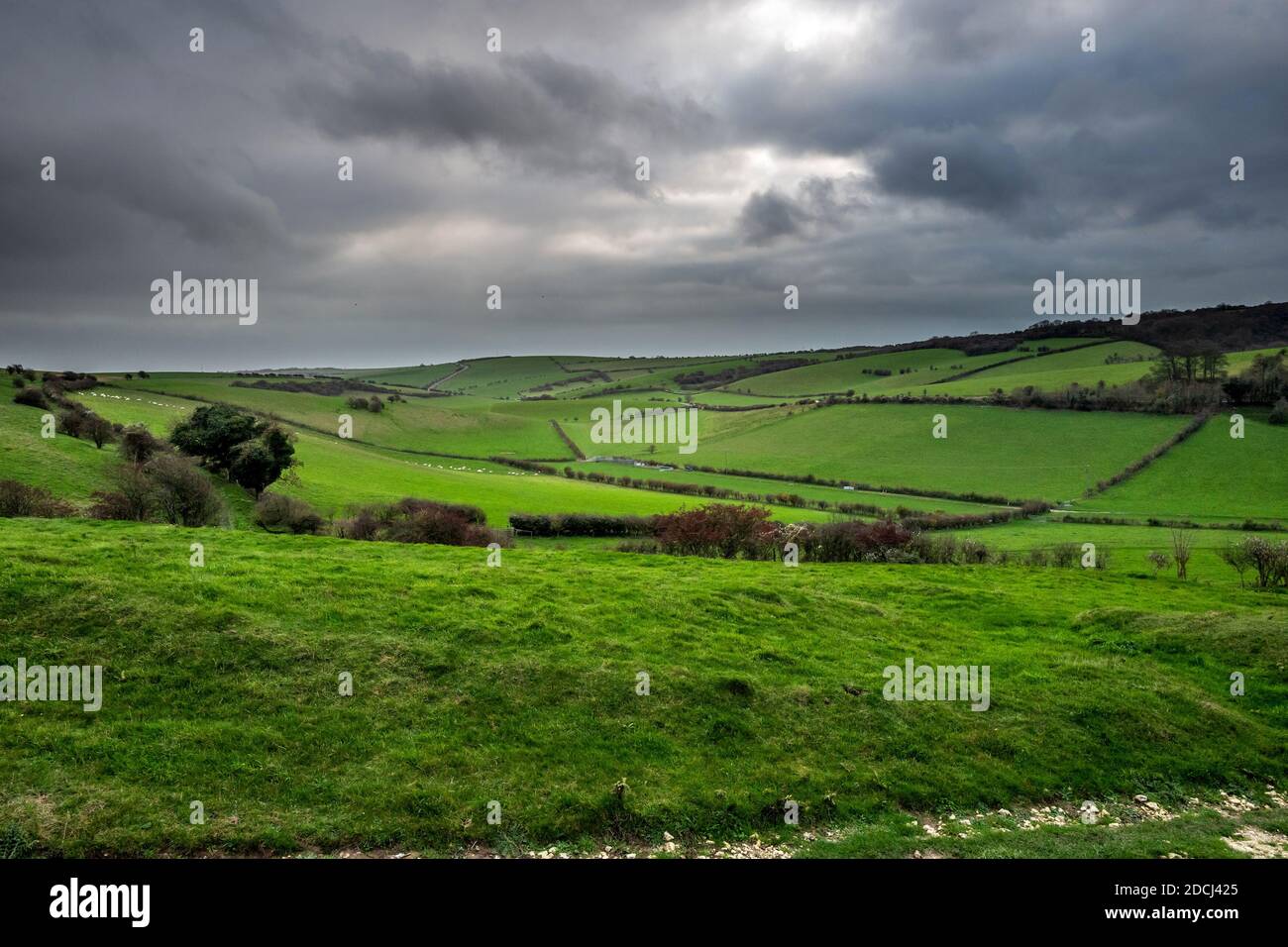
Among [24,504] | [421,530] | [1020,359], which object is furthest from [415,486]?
[1020,359]

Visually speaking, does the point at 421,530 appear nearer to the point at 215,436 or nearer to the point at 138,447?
the point at 138,447

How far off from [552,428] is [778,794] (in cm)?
13373

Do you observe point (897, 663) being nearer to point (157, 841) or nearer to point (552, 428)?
point (157, 841)

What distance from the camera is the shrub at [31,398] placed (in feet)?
192

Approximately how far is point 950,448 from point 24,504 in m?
99.8

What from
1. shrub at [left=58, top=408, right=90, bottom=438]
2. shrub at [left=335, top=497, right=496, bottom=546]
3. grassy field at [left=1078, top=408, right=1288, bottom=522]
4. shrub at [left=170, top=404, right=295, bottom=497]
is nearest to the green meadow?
shrub at [left=335, top=497, right=496, bottom=546]

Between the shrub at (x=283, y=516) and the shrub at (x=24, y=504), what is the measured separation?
11.5m

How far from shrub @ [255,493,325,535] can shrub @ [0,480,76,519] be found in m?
11.5

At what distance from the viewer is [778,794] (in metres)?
12.2

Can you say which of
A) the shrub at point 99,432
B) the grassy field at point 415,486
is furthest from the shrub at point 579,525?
the shrub at point 99,432
